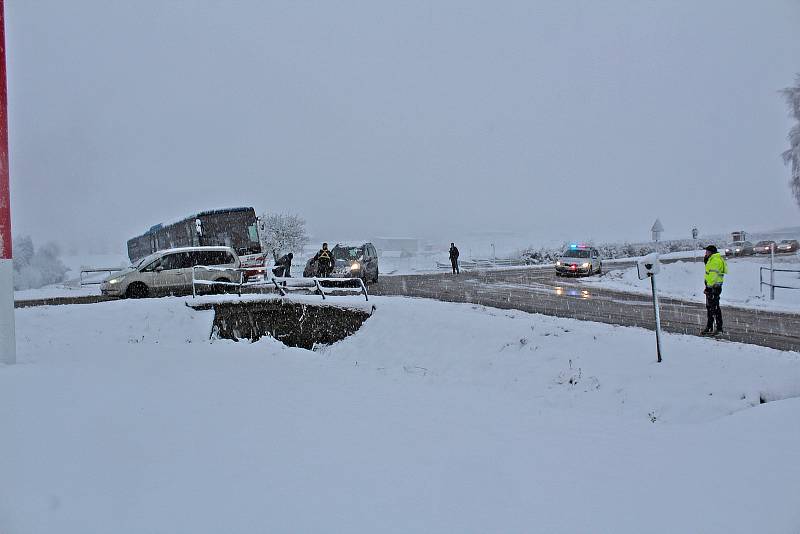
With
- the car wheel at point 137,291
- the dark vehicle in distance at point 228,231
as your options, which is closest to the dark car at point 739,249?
the dark vehicle in distance at point 228,231

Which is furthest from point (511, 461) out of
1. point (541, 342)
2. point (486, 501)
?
point (541, 342)

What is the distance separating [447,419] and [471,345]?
500cm

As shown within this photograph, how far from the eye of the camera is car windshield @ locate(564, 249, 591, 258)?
89.8 feet

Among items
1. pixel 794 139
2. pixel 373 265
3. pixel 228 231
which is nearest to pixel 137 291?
pixel 228 231

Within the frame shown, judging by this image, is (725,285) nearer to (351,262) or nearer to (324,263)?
(351,262)

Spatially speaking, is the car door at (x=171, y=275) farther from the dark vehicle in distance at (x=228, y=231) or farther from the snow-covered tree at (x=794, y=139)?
the snow-covered tree at (x=794, y=139)

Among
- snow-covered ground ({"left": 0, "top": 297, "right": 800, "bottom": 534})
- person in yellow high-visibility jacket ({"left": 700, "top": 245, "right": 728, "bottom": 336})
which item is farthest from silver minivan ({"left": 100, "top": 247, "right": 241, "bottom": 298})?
person in yellow high-visibility jacket ({"left": 700, "top": 245, "right": 728, "bottom": 336})

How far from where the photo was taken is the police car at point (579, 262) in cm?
2639

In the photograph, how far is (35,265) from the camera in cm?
6150

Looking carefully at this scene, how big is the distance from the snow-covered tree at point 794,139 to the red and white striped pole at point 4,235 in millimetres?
40297

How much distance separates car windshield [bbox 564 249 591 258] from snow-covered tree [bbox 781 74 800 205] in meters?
16.6

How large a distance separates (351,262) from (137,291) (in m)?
8.28

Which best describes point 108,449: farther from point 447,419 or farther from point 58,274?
point 58,274

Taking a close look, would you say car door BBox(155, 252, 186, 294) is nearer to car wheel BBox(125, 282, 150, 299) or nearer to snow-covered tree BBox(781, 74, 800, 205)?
car wheel BBox(125, 282, 150, 299)
